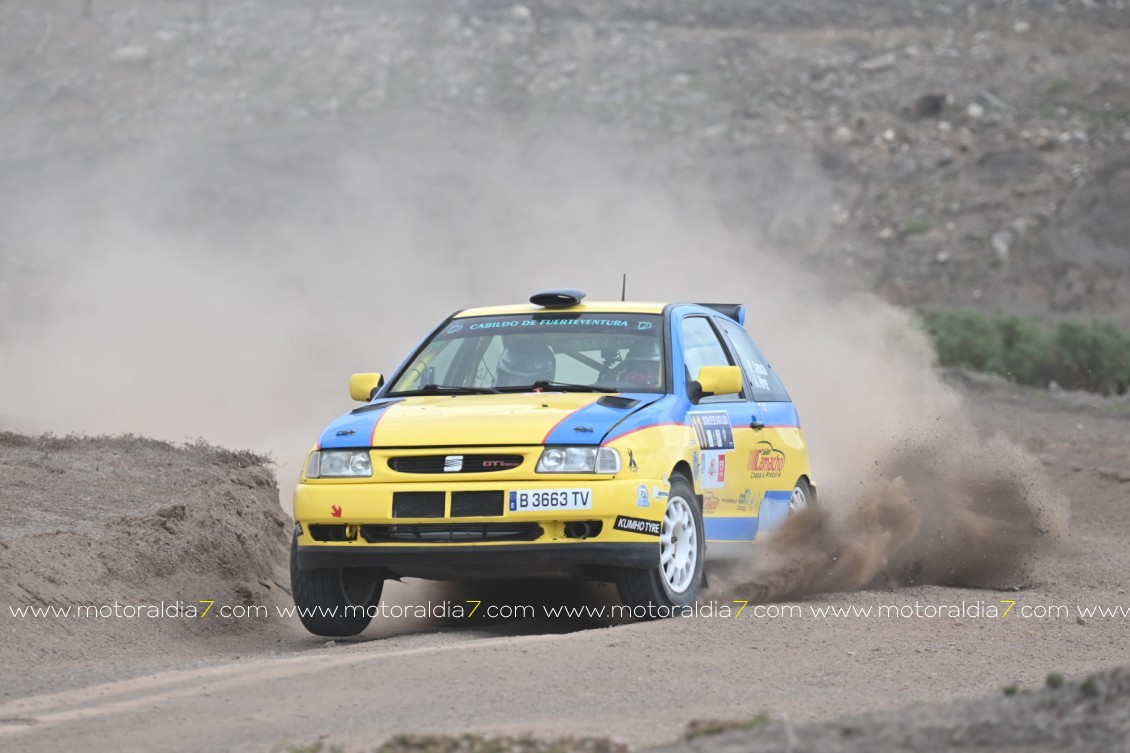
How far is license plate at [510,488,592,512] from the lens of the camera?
7.18 metres

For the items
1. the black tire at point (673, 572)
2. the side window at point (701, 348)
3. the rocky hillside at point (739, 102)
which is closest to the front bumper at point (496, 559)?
the black tire at point (673, 572)

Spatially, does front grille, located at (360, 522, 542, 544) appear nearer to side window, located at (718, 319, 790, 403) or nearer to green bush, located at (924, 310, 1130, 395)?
side window, located at (718, 319, 790, 403)

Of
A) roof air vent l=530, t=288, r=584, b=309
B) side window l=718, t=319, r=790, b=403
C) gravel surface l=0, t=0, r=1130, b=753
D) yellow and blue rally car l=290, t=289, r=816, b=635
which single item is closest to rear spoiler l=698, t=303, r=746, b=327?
side window l=718, t=319, r=790, b=403

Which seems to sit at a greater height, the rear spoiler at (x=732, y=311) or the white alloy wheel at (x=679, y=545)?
the rear spoiler at (x=732, y=311)

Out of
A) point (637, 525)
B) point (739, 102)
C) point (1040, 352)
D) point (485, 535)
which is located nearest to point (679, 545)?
point (637, 525)

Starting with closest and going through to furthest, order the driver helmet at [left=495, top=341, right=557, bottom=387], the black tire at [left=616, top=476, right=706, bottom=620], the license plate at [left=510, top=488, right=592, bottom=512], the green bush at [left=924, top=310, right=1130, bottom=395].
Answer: the license plate at [left=510, top=488, right=592, bottom=512] → the black tire at [left=616, top=476, right=706, bottom=620] → the driver helmet at [left=495, top=341, right=557, bottom=387] → the green bush at [left=924, top=310, right=1130, bottom=395]

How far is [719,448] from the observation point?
838 cm

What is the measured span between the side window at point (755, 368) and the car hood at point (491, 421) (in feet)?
5.13

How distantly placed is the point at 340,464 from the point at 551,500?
3.45 ft

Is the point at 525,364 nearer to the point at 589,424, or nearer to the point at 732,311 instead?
the point at 589,424

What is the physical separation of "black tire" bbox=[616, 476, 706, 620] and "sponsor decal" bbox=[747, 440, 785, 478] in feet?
3.16

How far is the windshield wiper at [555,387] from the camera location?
8.06 metres

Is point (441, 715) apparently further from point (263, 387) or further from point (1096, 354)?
point (1096, 354)

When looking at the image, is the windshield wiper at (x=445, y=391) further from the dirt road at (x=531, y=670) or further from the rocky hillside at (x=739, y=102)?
the rocky hillside at (x=739, y=102)
